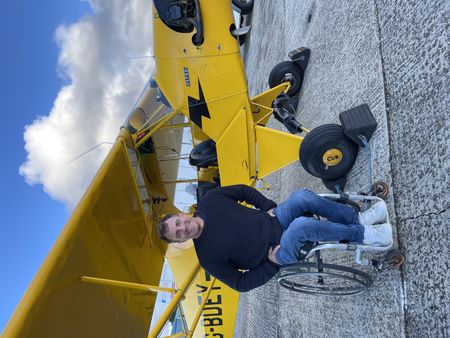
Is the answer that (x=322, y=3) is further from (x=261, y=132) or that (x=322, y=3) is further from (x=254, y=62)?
(x=254, y=62)

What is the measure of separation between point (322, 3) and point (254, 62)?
16.9 ft

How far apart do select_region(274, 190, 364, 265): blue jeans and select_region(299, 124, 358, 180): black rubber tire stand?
0.50 metres

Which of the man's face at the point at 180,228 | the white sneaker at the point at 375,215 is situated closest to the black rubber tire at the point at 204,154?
the man's face at the point at 180,228

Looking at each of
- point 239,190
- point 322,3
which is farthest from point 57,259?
point 322,3

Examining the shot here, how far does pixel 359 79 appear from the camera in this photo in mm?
2932

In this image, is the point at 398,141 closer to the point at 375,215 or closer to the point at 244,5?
the point at 375,215

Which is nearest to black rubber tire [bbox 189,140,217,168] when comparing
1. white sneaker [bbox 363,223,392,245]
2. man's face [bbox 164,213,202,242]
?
man's face [bbox 164,213,202,242]

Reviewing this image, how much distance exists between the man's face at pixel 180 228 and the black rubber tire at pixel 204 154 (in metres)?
1.89

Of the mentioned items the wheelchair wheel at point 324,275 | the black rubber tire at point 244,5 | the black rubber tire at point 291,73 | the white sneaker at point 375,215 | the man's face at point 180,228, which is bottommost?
the wheelchair wheel at point 324,275

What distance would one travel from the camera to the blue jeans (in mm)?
2189

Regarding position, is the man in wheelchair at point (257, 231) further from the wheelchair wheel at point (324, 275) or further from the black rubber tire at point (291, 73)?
the black rubber tire at point (291, 73)

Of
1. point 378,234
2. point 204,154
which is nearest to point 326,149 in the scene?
point 378,234

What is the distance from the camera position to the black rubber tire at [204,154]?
4.39m

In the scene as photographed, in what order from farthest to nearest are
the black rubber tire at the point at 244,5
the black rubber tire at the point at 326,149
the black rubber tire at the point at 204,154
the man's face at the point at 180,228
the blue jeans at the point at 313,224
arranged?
the black rubber tire at the point at 244,5 < the black rubber tire at the point at 204,154 < the black rubber tire at the point at 326,149 < the man's face at the point at 180,228 < the blue jeans at the point at 313,224
